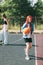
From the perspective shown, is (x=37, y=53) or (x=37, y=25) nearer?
(x=37, y=53)

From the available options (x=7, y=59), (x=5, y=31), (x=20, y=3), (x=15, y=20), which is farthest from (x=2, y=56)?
(x=20, y=3)

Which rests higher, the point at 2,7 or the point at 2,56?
the point at 2,7

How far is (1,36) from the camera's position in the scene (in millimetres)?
18109

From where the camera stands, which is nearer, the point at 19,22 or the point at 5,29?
the point at 5,29

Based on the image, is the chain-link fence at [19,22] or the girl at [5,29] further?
the chain-link fence at [19,22]

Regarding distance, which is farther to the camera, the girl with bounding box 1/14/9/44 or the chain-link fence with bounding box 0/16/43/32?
the chain-link fence with bounding box 0/16/43/32

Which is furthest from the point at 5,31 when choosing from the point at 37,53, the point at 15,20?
the point at 15,20

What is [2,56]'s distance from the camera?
13297mm

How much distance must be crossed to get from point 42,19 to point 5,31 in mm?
17599

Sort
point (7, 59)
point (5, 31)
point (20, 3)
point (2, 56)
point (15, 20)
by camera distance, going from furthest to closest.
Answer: point (20, 3)
point (15, 20)
point (5, 31)
point (2, 56)
point (7, 59)

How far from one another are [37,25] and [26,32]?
21.2m

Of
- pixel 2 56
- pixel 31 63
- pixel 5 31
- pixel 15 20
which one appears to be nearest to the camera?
pixel 31 63

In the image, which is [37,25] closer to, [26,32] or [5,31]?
[5,31]

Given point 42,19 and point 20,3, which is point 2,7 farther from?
point 42,19
